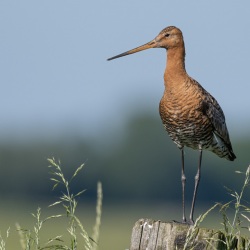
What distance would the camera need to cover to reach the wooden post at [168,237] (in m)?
6.23

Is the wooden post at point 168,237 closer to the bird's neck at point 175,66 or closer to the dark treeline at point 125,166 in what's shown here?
the bird's neck at point 175,66

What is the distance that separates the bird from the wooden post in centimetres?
398

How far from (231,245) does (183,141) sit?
5.13m

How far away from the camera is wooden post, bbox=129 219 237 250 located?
6227 millimetres

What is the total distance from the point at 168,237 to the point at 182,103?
14.4ft

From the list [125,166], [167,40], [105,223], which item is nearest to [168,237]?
[167,40]

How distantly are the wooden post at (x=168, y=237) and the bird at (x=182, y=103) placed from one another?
398 cm

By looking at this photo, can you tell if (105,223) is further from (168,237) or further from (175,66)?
(168,237)

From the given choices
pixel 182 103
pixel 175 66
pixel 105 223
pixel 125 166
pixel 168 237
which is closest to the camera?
pixel 168 237

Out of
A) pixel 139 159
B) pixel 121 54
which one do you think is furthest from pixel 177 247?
pixel 139 159

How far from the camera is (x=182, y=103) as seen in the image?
10578 millimetres

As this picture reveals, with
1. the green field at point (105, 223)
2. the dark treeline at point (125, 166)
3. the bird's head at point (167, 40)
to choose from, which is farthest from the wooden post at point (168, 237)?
the dark treeline at point (125, 166)

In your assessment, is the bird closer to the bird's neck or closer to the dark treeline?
the bird's neck

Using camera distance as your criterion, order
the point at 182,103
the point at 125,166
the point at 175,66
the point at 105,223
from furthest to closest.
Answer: the point at 125,166, the point at 105,223, the point at 175,66, the point at 182,103
